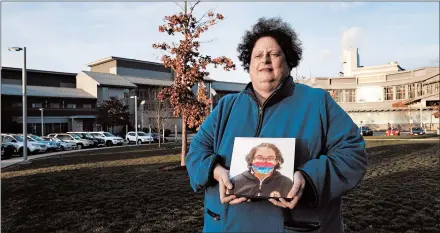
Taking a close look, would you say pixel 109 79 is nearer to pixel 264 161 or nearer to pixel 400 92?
pixel 400 92

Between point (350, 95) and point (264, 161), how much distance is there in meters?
81.2

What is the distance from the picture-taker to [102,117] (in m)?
51.9

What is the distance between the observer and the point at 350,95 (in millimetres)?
77688

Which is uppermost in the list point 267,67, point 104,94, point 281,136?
point 104,94

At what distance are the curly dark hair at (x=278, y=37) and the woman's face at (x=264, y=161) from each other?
0.67 metres

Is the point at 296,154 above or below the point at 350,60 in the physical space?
below

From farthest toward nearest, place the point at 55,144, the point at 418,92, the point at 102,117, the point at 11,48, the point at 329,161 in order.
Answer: the point at 418,92
the point at 102,117
the point at 55,144
the point at 11,48
the point at 329,161

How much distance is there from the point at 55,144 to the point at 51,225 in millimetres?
25445

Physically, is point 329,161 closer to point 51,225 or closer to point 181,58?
point 51,225

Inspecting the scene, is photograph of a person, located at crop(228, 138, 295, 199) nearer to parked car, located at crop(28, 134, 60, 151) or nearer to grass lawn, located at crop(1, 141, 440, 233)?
grass lawn, located at crop(1, 141, 440, 233)

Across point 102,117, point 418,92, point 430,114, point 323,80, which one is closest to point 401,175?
point 102,117

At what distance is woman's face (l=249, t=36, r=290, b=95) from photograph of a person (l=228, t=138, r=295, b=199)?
39cm

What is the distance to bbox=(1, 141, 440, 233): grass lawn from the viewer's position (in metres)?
5.77

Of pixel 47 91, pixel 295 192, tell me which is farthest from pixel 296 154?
pixel 47 91
